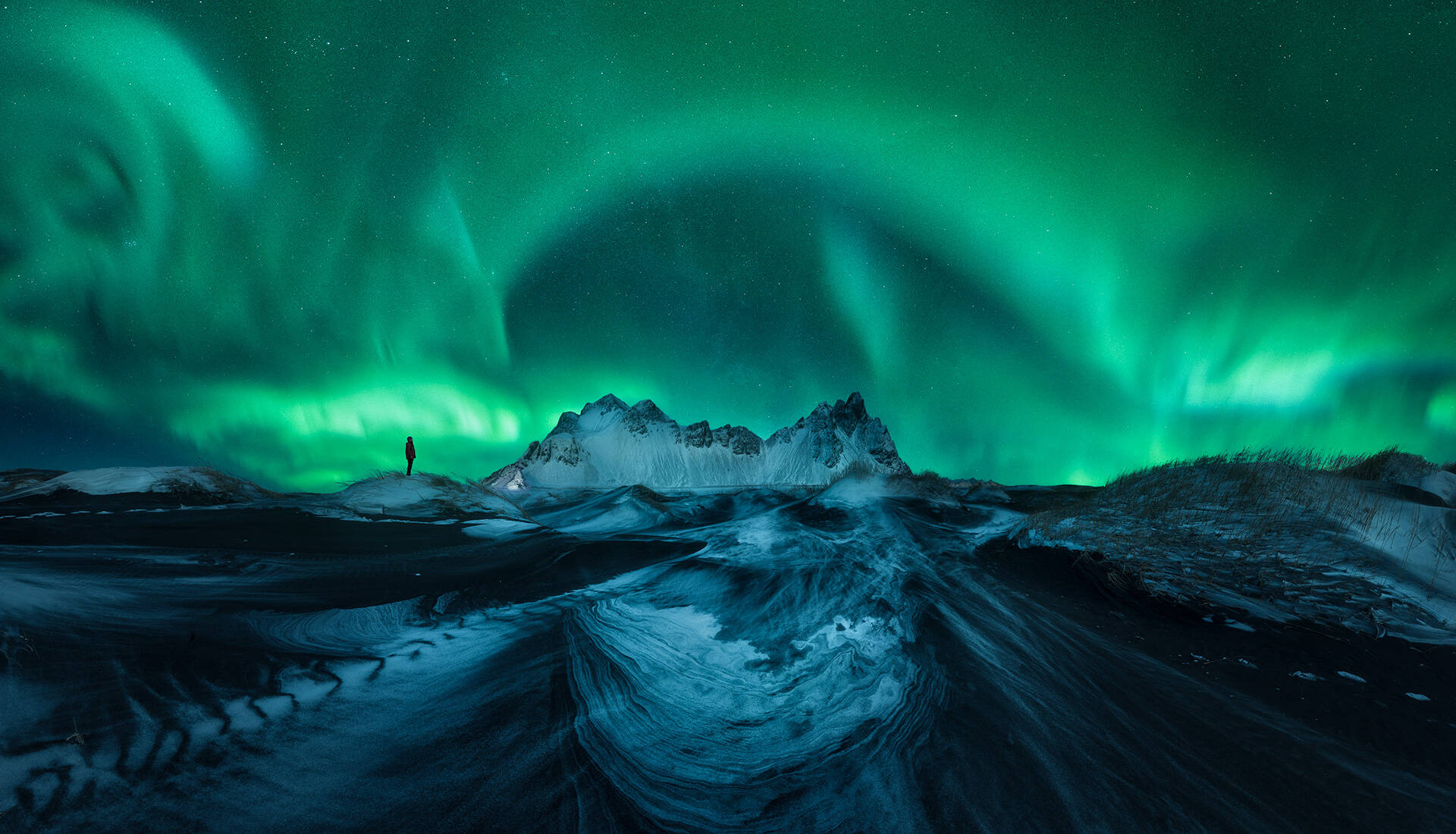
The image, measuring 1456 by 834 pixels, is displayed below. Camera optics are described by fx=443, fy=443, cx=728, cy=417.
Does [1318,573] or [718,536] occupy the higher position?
[1318,573]

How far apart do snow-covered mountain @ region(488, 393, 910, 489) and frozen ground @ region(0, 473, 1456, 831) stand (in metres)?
134

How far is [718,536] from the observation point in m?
9.70

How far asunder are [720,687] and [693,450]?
158379 mm

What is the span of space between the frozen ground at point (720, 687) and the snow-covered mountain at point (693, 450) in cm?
13441

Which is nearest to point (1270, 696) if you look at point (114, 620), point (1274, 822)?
point (1274, 822)

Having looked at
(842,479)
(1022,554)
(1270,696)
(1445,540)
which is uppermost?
(842,479)

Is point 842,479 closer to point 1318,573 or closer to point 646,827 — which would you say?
point 1318,573

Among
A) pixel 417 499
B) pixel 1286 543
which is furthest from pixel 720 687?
pixel 417 499

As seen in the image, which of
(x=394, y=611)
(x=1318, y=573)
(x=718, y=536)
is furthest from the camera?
(x=718, y=536)

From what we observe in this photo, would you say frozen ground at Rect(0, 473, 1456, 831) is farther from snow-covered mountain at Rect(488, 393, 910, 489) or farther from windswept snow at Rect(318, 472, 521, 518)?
snow-covered mountain at Rect(488, 393, 910, 489)

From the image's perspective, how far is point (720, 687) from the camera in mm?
3180

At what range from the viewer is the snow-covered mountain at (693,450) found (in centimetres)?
14612

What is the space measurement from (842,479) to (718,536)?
11.4 meters

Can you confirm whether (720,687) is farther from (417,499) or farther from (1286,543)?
A: (417,499)
